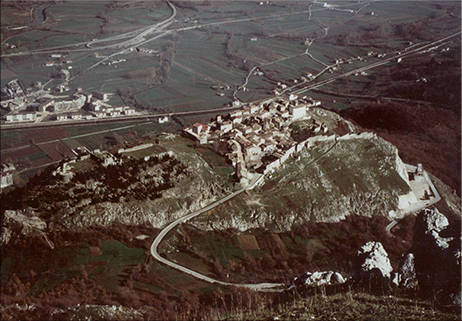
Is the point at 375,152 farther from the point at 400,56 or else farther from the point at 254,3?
the point at 254,3

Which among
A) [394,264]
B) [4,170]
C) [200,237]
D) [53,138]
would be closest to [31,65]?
[53,138]

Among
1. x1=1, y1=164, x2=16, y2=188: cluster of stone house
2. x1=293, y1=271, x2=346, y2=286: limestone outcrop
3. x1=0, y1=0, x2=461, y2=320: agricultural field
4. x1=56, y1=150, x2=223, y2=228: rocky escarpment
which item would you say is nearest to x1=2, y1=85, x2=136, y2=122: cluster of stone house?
x1=0, y1=0, x2=461, y2=320: agricultural field

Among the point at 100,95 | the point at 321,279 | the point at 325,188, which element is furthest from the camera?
the point at 100,95

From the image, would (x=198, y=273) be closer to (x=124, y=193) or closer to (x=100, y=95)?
(x=124, y=193)

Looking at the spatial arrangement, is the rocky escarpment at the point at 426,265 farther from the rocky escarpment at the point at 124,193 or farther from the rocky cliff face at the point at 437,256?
the rocky escarpment at the point at 124,193

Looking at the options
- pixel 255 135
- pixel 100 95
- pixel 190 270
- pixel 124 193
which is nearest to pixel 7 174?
pixel 124 193

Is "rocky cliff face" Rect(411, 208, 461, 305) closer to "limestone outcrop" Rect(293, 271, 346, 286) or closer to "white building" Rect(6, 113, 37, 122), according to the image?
"limestone outcrop" Rect(293, 271, 346, 286)

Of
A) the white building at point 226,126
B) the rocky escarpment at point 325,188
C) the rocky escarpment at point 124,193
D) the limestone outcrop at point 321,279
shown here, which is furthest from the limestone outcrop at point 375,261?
the white building at point 226,126
